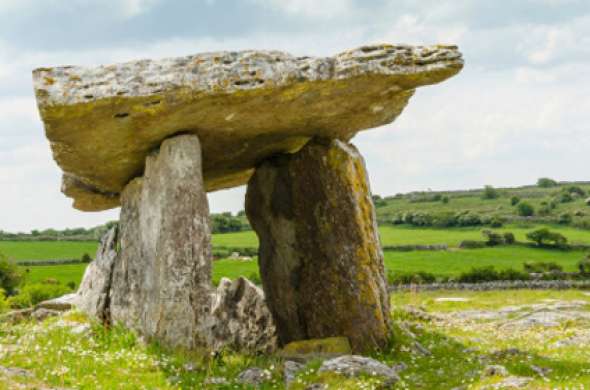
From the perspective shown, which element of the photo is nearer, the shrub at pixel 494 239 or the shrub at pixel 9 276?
the shrub at pixel 9 276

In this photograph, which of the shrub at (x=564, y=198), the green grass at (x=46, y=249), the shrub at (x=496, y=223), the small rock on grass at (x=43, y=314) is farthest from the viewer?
the shrub at (x=564, y=198)

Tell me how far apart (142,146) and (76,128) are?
176 centimetres

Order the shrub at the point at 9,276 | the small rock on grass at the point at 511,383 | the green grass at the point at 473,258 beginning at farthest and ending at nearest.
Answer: the green grass at the point at 473,258
the shrub at the point at 9,276
the small rock on grass at the point at 511,383

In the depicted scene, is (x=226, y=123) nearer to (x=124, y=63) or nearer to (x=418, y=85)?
(x=124, y=63)

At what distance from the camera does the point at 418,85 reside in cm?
1416

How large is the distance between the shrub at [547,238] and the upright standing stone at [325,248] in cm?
5169

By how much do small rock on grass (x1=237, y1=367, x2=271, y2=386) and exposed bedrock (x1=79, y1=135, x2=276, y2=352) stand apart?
1.37 m

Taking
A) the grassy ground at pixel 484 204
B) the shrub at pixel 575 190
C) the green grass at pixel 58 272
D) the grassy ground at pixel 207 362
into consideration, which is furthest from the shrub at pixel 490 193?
the grassy ground at pixel 207 362

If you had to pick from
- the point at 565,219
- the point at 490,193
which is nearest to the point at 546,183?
the point at 490,193

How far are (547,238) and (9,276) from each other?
48267 millimetres

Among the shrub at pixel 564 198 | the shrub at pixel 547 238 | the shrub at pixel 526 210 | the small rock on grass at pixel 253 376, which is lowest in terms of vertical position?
the shrub at pixel 547 238

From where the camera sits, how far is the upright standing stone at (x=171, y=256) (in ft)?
41.4

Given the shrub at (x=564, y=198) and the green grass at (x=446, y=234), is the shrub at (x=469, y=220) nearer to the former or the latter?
the green grass at (x=446, y=234)

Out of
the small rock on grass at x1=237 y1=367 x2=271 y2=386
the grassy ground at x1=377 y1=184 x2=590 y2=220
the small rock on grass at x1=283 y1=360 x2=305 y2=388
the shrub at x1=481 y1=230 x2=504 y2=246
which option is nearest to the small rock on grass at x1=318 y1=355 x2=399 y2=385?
the small rock on grass at x1=283 y1=360 x2=305 y2=388
